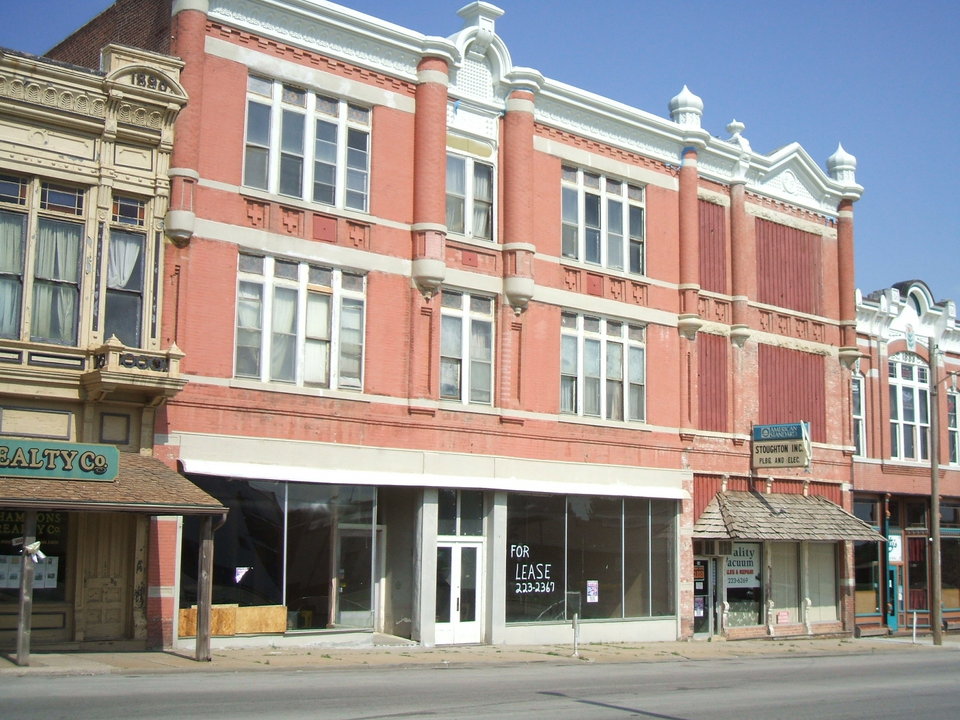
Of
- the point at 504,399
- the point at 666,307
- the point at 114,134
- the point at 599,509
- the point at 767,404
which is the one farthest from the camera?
the point at 767,404

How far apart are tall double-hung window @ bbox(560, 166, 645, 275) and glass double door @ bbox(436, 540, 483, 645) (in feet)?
25.9

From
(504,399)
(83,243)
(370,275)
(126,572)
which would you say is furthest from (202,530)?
(504,399)

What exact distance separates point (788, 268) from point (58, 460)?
74.8 ft

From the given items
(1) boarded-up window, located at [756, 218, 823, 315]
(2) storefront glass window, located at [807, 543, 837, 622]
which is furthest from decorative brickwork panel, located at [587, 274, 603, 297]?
(2) storefront glass window, located at [807, 543, 837, 622]

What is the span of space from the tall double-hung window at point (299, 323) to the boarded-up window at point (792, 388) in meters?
13.8

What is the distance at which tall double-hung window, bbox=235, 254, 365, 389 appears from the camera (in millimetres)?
22688

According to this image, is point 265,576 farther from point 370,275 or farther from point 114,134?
point 114,134

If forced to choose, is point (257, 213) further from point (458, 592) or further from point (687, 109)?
point (687, 109)

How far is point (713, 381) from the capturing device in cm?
3144

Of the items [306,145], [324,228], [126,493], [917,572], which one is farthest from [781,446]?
[126,493]

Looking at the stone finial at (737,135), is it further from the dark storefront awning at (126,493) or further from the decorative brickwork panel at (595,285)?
the dark storefront awning at (126,493)

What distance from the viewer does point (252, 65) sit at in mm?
23078

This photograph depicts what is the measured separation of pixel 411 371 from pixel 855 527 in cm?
1564

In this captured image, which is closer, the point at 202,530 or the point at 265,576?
the point at 202,530
